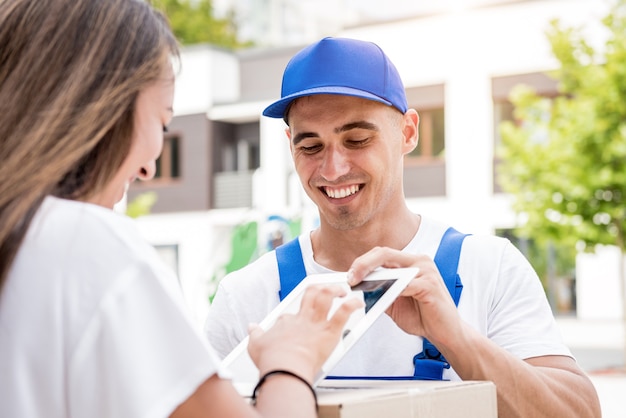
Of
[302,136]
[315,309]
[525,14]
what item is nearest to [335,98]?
[302,136]

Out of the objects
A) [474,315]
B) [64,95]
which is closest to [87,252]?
[64,95]

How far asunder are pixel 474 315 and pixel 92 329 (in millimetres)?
1295

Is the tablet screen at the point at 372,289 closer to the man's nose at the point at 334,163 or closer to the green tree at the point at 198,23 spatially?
the man's nose at the point at 334,163

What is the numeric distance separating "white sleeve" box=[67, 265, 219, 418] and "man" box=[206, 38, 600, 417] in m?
0.77

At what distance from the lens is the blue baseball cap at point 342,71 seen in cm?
244

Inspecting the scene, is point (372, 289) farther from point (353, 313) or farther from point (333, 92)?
point (333, 92)

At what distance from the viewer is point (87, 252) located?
4.14 ft

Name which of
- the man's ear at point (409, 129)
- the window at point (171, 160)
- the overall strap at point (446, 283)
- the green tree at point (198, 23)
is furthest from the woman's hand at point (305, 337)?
the green tree at point (198, 23)

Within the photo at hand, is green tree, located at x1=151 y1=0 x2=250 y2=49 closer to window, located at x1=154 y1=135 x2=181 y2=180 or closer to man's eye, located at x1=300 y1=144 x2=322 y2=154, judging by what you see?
window, located at x1=154 y1=135 x2=181 y2=180

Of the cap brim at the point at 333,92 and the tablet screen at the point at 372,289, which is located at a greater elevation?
the cap brim at the point at 333,92

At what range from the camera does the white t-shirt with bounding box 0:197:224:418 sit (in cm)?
122

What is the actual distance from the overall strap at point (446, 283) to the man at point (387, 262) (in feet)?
0.20

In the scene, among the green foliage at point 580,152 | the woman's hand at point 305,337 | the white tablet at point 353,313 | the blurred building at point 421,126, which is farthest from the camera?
the blurred building at point 421,126

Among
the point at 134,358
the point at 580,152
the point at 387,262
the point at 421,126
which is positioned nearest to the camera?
the point at 134,358
